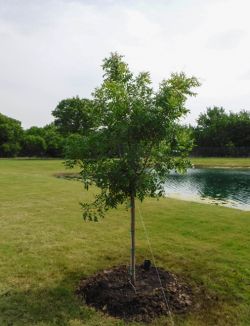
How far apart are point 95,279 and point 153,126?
364 cm

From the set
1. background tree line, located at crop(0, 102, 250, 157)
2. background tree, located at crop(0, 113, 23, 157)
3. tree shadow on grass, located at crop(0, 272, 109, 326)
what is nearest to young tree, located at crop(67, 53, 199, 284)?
tree shadow on grass, located at crop(0, 272, 109, 326)

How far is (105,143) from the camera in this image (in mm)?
7188

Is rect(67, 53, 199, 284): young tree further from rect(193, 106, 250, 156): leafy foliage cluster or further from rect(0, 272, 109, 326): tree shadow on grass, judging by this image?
rect(193, 106, 250, 156): leafy foliage cluster

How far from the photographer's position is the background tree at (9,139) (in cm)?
8256

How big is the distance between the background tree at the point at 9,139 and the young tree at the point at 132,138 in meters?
78.2

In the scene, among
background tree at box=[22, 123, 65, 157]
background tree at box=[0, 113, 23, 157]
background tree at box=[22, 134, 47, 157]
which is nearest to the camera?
background tree at box=[0, 113, 23, 157]

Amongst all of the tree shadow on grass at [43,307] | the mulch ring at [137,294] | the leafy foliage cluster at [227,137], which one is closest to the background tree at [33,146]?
the leafy foliage cluster at [227,137]

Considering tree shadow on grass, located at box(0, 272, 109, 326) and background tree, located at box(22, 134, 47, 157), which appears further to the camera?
background tree, located at box(22, 134, 47, 157)

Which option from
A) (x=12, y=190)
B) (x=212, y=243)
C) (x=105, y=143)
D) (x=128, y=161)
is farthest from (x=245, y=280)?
(x=12, y=190)

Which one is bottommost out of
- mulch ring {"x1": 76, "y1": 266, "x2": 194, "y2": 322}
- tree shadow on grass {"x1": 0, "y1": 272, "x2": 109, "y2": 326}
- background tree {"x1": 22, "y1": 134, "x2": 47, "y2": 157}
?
tree shadow on grass {"x1": 0, "y1": 272, "x2": 109, "y2": 326}

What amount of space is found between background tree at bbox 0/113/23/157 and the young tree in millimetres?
78235

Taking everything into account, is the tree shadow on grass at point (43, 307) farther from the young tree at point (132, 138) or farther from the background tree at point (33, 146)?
the background tree at point (33, 146)

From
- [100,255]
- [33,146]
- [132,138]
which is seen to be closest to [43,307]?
[100,255]

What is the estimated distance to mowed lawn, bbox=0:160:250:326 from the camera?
22.3 ft
